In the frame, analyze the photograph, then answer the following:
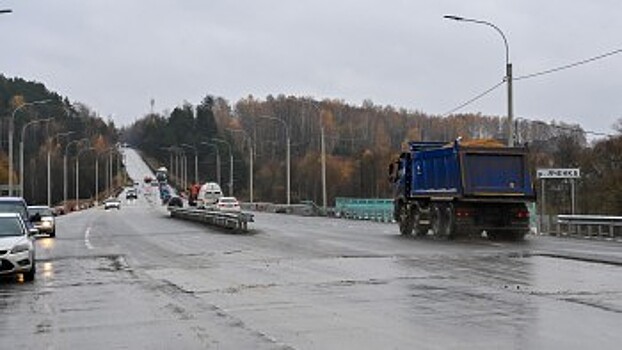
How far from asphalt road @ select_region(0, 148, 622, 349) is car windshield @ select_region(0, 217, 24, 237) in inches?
42.2

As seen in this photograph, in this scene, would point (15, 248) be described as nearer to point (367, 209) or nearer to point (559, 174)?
point (559, 174)

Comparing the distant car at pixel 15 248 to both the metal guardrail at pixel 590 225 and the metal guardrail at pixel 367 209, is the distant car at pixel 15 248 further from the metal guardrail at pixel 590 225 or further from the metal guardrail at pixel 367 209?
the metal guardrail at pixel 367 209

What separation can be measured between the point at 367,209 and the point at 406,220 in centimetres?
2582

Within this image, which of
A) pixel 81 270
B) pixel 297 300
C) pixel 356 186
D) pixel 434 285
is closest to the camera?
pixel 297 300

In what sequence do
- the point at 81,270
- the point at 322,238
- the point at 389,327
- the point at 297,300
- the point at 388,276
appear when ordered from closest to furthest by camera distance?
the point at 389,327, the point at 297,300, the point at 388,276, the point at 81,270, the point at 322,238

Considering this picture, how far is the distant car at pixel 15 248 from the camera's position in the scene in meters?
17.7

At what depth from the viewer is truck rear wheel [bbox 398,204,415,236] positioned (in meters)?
34.5

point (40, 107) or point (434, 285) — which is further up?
point (40, 107)

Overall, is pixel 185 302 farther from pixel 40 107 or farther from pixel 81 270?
pixel 40 107

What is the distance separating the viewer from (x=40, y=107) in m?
168

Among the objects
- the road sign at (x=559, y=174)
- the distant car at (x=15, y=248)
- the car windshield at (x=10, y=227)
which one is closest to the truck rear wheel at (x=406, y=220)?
the road sign at (x=559, y=174)

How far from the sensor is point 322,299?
46.0ft

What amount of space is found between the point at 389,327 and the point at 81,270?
460 inches

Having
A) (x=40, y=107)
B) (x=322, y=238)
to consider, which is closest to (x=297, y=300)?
(x=322, y=238)
